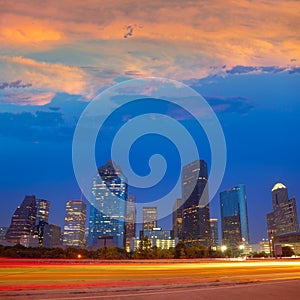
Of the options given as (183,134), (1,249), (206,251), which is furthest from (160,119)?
(1,249)

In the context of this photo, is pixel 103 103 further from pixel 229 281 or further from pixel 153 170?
pixel 229 281

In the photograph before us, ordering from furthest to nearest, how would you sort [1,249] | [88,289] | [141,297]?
[1,249], [88,289], [141,297]

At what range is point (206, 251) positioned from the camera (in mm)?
64562

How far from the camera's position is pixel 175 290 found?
1202 centimetres

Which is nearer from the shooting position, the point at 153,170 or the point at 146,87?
the point at 153,170

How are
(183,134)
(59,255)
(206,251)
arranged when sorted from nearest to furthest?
1. (183,134)
2. (59,255)
3. (206,251)

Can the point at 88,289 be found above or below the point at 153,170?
below

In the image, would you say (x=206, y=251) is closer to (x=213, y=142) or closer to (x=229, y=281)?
(x=213, y=142)

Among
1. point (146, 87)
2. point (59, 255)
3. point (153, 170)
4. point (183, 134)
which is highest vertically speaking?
point (146, 87)

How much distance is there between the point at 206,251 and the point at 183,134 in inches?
1271

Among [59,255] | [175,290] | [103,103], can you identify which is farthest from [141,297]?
[103,103]

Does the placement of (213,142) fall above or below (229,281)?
above

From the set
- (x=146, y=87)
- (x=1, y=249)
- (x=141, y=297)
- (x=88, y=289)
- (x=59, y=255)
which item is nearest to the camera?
(x=141, y=297)

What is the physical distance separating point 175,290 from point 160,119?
58.9 meters
